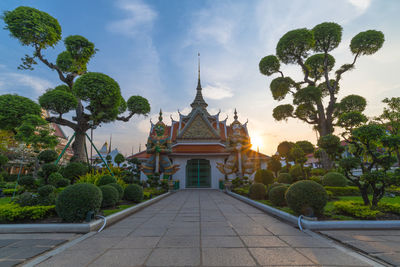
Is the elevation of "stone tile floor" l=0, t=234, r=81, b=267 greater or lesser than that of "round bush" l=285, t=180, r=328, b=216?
lesser

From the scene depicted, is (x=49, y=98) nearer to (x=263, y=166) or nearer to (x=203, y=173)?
(x=203, y=173)

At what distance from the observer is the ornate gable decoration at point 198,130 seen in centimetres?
2266

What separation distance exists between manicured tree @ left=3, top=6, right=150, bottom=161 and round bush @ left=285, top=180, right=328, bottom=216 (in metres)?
12.5

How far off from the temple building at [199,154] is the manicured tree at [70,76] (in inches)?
195

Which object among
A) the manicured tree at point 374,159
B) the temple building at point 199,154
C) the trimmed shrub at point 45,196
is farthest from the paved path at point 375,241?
the temple building at point 199,154

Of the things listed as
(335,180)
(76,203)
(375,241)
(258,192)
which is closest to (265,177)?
(335,180)

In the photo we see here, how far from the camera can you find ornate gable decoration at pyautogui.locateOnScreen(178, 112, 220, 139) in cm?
2266

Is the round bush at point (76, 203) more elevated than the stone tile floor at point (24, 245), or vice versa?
the round bush at point (76, 203)

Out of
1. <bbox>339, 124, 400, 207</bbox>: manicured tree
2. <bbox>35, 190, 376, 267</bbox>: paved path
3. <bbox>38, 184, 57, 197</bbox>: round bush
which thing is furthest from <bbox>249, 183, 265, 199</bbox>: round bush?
<bbox>38, 184, 57, 197</bbox>: round bush

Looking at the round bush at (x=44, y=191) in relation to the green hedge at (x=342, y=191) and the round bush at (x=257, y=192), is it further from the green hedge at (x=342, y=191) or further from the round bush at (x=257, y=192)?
the green hedge at (x=342, y=191)

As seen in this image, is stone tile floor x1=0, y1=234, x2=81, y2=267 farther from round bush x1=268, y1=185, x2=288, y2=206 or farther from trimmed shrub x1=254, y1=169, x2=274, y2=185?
trimmed shrub x1=254, y1=169, x2=274, y2=185

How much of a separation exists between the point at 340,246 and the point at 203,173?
16.7 metres

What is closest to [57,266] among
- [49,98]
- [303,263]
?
[303,263]

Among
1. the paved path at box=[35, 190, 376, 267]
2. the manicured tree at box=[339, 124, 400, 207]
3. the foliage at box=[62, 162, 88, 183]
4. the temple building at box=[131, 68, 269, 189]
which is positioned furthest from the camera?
the temple building at box=[131, 68, 269, 189]
